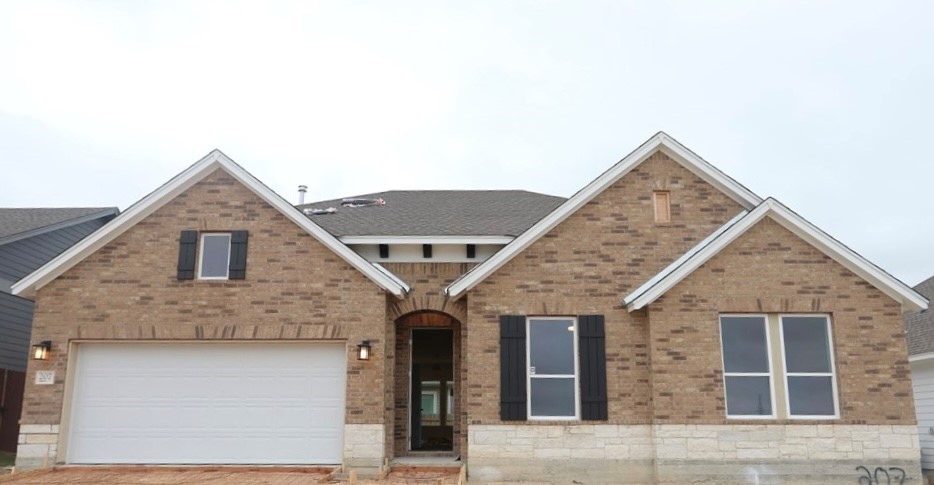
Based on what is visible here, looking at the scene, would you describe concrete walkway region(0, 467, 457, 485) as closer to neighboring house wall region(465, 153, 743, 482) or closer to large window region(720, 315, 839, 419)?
neighboring house wall region(465, 153, 743, 482)

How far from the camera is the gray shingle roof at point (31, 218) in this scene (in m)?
19.1

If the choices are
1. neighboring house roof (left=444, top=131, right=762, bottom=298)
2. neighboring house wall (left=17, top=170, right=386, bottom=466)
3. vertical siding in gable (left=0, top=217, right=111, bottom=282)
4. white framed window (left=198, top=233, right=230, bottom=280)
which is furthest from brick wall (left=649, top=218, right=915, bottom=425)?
vertical siding in gable (left=0, top=217, right=111, bottom=282)

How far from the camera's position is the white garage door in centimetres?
1334

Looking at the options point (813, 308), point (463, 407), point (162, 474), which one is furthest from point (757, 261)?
point (162, 474)

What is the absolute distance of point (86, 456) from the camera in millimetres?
13398

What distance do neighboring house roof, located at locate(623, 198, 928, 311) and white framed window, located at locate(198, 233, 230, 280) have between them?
763 centimetres

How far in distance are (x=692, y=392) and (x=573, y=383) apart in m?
2.04

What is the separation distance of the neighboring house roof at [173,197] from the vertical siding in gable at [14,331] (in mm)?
5300

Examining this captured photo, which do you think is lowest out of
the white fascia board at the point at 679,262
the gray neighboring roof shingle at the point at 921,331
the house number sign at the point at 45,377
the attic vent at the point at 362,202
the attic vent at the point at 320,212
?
the house number sign at the point at 45,377

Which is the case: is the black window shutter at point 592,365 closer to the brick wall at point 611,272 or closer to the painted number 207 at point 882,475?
the brick wall at point 611,272

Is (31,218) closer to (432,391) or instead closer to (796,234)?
(432,391)

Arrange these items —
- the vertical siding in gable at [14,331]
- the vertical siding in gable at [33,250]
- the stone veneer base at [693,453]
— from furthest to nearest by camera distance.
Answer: the vertical siding in gable at [33,250] → the vertical siding in gable at [14,331] → the stone veneer base at [693,453]

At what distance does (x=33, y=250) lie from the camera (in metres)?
19.5

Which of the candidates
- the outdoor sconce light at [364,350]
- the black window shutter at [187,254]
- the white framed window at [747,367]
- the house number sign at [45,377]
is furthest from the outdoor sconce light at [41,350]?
the white framed window at [747,367]
